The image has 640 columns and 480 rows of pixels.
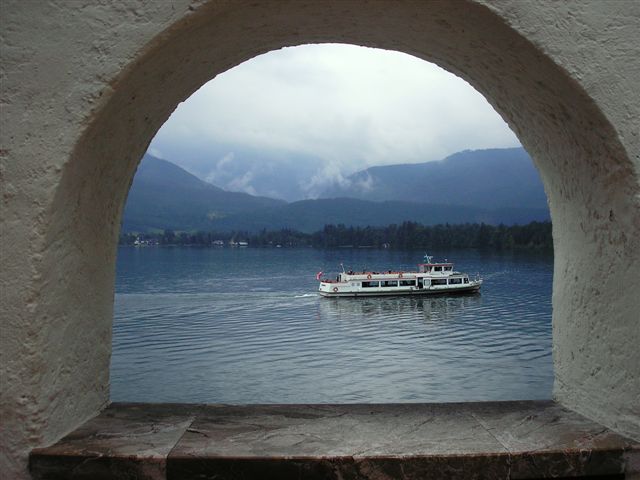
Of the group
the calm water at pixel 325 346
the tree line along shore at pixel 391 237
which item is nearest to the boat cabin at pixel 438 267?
the calm water at pixel 325 346

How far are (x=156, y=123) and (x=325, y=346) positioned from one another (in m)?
28.9

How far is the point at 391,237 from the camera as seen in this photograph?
447 feet

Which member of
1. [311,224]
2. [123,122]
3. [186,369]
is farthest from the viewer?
[311,224]

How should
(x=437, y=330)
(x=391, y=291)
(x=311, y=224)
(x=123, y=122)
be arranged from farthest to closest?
(x=311, y=224), (x=391, y=291), (x=437, y=330), (x=123, y=122)

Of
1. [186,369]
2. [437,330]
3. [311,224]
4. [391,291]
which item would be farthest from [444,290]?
[311,224]

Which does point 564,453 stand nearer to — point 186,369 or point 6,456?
point 6,456

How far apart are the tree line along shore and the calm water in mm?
49601

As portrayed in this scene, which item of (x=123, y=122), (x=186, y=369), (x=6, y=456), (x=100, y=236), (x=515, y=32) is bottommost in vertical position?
(x=186, y=369)

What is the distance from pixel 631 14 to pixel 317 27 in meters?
1.64

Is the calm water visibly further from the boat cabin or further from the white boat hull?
the boat cabin

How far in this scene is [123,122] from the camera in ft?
11.4

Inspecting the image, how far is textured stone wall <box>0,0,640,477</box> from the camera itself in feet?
9.84

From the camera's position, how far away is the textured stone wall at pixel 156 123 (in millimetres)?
3000

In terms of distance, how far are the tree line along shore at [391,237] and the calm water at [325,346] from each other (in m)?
49.6
